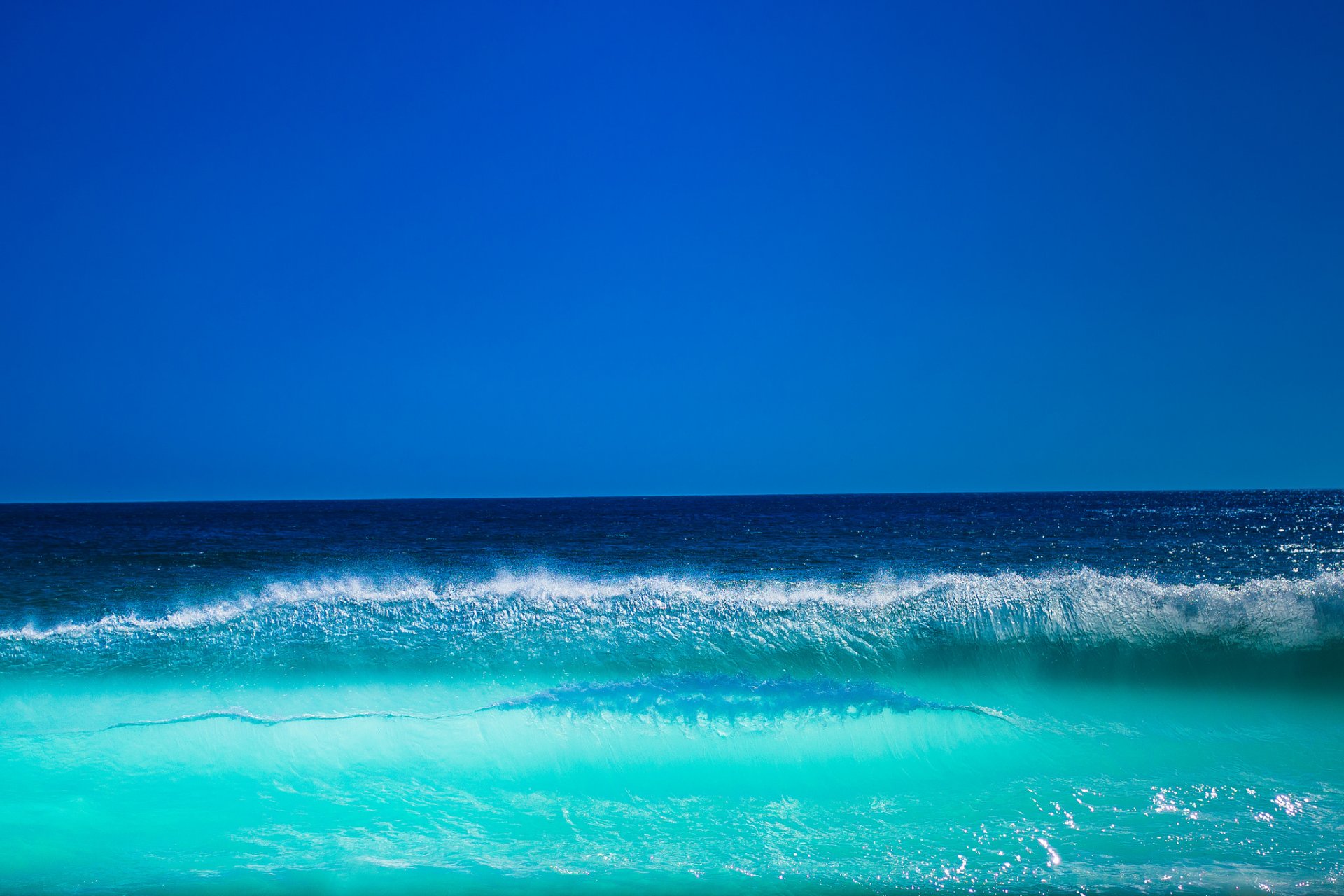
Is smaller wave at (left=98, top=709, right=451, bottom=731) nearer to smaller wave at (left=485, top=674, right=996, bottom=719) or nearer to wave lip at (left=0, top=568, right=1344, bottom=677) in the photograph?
smaller wave at (left=485, top=674, right=996, bottom=719)

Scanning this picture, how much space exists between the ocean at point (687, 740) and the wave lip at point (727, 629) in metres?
0.04

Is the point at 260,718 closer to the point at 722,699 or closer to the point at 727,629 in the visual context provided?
the point at 722,699

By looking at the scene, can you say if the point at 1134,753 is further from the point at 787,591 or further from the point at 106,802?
the point at 106,802

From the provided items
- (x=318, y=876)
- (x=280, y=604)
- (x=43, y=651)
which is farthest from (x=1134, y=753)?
(x=43, y=651)

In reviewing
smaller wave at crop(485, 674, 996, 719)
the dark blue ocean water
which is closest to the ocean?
smaller wave at crop(485, 674, 996, 719)

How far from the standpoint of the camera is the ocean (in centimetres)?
453

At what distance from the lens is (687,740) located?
642 centimetres

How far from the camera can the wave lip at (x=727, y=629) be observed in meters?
8.52

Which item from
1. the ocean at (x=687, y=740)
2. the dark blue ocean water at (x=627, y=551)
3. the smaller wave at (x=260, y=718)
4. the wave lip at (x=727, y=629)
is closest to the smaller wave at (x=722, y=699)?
the ocean at (x=687, y=740)

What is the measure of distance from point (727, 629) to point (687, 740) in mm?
2799

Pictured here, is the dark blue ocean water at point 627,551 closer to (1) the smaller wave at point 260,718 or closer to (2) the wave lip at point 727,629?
(2) the wave lip at point 727,629

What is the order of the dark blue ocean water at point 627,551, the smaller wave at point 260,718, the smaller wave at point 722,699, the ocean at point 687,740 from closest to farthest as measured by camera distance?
the ocean at point 687,740, the smaller wave at point 260,718, the smaller wave at point 722,699, the dark blue ocean water at point 627,551

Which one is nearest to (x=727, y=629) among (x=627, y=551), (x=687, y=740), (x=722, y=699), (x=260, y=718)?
(x=722, y=699)

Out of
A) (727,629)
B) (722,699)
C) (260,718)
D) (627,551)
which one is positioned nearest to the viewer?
(260,718)
